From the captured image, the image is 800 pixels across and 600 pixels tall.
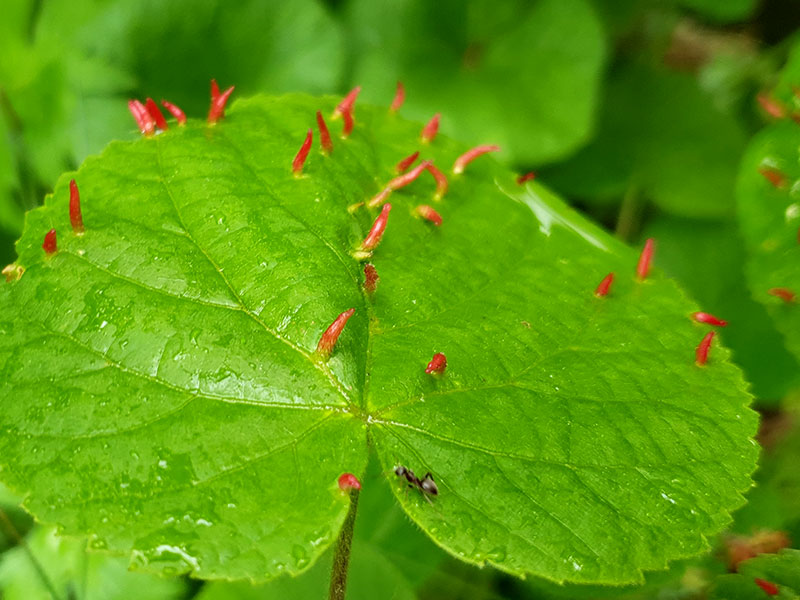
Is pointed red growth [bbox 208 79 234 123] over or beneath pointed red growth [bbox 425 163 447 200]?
over

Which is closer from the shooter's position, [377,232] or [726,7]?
[377,232]

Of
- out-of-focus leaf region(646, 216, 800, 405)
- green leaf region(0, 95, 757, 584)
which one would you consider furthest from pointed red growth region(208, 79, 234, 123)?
out-of-focus leaf region(646, 216, 800, 405)

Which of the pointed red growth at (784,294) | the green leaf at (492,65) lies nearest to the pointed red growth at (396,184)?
the pointed red growth at (784,294)

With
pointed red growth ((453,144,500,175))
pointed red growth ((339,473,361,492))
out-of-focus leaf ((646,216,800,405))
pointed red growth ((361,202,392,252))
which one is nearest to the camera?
pointed red growth ((339,473,361,492))

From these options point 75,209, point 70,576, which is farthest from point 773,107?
point 70,576

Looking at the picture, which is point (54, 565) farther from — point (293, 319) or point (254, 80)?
point (254, 80)

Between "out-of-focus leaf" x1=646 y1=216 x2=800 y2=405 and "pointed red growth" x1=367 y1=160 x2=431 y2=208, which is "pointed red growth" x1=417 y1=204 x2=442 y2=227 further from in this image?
"out-of-focus leaf" x1=646 y1=216 x2=800 y2=405

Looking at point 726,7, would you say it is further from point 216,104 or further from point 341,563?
point 341,563
